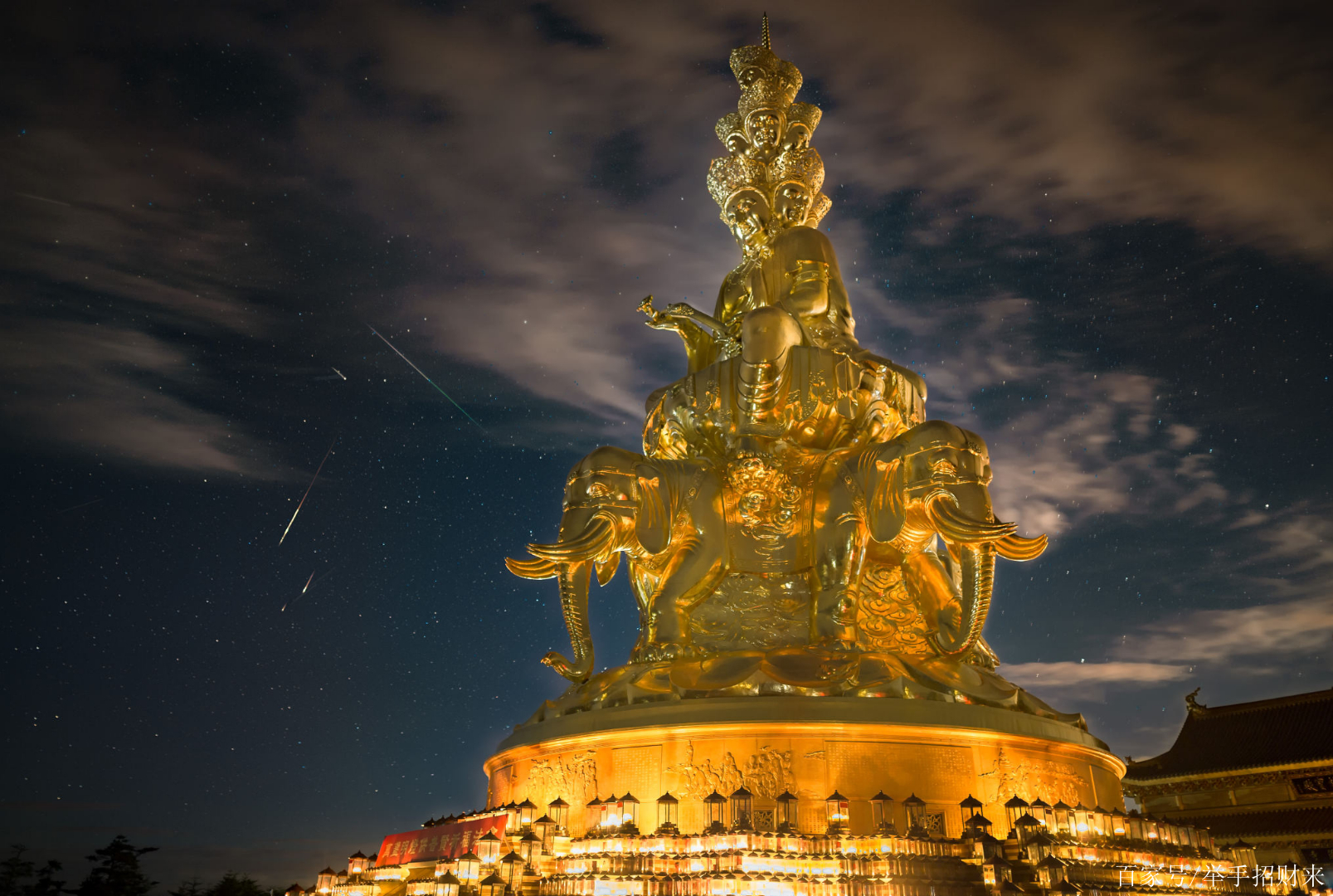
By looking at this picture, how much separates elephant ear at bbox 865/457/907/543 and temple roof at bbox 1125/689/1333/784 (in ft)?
31.2

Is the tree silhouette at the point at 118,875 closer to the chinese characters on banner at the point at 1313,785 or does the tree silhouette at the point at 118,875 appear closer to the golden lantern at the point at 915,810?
the golden lantern at the point at 915,810

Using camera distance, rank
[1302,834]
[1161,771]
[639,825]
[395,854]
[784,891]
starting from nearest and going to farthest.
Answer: [784,891] < [639,825] < [395,854] < [1302,834] < [1161,771]

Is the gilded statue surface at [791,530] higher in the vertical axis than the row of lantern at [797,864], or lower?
higher

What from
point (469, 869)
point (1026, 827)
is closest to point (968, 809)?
point (1026, 827)

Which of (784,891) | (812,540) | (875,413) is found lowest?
(784,891)

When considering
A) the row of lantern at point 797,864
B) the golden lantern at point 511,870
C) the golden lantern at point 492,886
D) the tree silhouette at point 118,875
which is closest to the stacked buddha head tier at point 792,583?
the row of lantern at point 797,864

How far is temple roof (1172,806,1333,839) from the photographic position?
14.6 metres

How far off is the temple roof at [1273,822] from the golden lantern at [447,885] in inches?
493

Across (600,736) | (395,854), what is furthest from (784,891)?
(395,854)

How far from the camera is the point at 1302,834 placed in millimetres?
14508

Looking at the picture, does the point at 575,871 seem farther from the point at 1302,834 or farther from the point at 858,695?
the point at 1302,834

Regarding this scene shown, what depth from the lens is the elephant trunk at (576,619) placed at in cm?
1027

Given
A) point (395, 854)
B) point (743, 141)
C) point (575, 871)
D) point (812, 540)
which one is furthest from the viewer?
point (743, 141)

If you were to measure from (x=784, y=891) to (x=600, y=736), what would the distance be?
233cm
